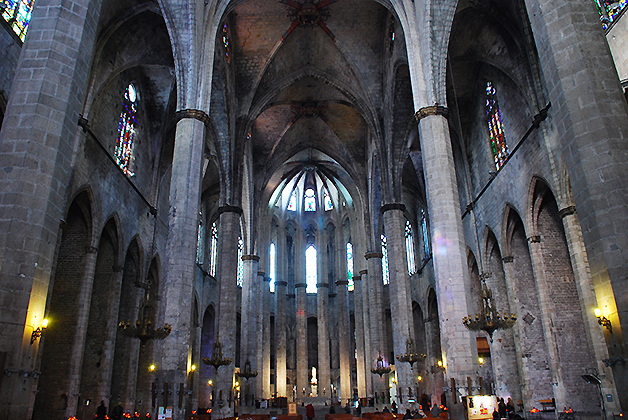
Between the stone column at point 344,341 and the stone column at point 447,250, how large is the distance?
929 inches

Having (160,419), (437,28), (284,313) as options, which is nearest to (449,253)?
(437,28)

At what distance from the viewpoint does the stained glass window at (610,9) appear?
42.6ft

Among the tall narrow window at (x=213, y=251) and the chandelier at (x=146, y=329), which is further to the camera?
the tall narrow window at (x=213, y=251)

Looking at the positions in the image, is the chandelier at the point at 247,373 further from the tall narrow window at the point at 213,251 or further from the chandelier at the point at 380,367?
the tall narrow window at the point at 213,251

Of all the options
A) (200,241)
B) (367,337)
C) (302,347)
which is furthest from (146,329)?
(302,347)

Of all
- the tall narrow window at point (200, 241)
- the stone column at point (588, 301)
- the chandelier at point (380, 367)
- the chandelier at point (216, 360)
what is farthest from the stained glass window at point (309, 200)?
the stone column at point (588, 301)

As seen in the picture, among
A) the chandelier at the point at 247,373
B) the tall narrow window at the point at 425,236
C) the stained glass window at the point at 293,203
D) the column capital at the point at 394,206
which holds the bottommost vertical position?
the chandelier at the point at 247,373

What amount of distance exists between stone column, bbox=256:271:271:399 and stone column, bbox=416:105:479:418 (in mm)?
19682

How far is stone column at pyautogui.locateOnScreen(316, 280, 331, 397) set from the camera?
35406 mm

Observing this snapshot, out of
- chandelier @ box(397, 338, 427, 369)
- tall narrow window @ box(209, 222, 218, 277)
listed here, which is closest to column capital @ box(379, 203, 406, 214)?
chandelier @ box(397, 338, 427, 369)

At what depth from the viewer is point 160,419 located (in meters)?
11.7

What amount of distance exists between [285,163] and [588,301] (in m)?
23.7

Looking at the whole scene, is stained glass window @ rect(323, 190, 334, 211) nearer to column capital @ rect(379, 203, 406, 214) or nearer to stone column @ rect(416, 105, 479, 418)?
column capital @ rect(379, 203, 406, 214)

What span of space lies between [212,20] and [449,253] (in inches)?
455
